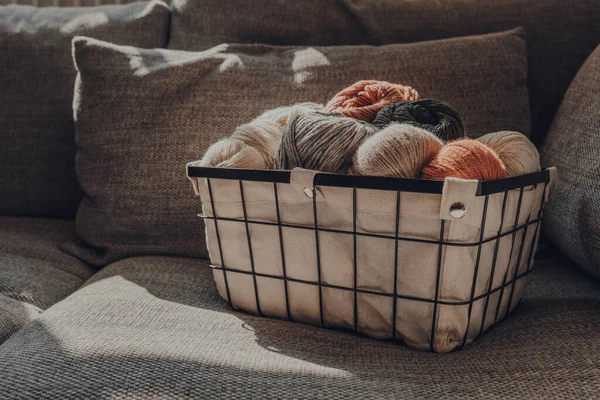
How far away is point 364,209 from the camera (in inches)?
23.9

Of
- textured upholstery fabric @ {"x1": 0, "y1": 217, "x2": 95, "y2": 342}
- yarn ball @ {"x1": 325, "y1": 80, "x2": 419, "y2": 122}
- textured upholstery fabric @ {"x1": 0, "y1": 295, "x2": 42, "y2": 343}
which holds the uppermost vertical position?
yarn ball @ {"x1": 325, "y1": 80, "x2": 419, "y2": 122}

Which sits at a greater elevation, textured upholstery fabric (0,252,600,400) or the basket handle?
the basket handle

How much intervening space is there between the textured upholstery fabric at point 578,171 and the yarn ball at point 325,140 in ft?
1.10

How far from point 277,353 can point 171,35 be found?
809mm

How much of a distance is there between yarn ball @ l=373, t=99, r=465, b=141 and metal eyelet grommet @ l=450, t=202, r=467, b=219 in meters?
0.13

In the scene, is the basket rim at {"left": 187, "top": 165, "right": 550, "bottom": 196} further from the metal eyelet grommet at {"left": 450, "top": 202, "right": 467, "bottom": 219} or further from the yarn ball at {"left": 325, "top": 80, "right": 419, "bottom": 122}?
the yarn ball at {"left": 325, "top": 80, "right": 419, "bottom": 122}

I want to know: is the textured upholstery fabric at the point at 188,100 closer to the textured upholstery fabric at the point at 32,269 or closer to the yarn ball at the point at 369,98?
the textured upholstery fabric at the point at 32,269

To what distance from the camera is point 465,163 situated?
1.86 feet

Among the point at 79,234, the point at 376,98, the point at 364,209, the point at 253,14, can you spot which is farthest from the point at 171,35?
the point at 364,209

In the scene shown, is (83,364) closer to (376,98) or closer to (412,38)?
(376,98)

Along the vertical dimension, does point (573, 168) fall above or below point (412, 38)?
below

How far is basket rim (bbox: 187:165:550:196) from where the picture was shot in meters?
0.56

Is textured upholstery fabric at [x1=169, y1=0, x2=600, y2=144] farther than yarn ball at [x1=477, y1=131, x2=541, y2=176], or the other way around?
textured upholstery fabric at [x1=169, y1=0, x2=600, y2=144]

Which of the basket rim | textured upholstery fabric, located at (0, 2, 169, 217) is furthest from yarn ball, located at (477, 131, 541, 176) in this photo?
textured upholstery fabric, located at (0, 2, 169, 217)
